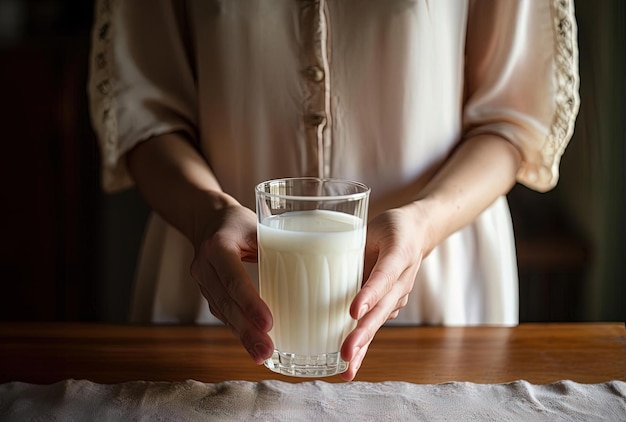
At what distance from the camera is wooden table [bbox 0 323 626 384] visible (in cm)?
85

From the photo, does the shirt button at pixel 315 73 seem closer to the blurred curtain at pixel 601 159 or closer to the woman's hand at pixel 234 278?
the woman's hand at pixel 234 278

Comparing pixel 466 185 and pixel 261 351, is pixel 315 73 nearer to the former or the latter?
pixel 466 185

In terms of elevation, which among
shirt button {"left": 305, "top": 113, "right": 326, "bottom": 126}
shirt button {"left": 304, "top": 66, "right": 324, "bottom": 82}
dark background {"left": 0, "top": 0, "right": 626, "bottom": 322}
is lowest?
dark background {"left": 0, "top": 0, "right": 626, "bottom": 322}

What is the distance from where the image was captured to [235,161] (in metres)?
1.09

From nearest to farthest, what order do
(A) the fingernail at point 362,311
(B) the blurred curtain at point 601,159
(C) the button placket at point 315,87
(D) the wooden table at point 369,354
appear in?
(A) the fingernail at point 362,311, (D) the wooden table at point 369,354, (C) the button placket at point 315,87, (B) the blurred curtain at point 601,159

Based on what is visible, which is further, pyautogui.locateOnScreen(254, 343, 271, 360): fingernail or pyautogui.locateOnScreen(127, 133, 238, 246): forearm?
pyautogui.locateOnScreen(127, 133, 238, 246): forearm

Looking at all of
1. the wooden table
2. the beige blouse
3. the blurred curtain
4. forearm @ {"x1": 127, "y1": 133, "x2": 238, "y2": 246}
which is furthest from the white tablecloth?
the blurred curtain

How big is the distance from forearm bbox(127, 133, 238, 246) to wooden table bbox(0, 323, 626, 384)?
120 millimetres

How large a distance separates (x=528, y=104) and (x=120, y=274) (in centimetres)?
145

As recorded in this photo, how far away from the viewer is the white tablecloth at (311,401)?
30.2 inches

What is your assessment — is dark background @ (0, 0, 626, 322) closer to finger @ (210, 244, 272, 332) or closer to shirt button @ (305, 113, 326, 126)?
shirt button @ (305, 113, 326, 126)

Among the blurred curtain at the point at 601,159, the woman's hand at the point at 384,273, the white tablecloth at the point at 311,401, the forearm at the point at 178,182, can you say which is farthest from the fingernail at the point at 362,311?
the blurred curtain at the point at 601,159

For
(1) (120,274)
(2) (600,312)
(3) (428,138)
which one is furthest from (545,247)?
(3) (428,138)

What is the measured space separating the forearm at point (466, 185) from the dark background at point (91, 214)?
45.5 inches
